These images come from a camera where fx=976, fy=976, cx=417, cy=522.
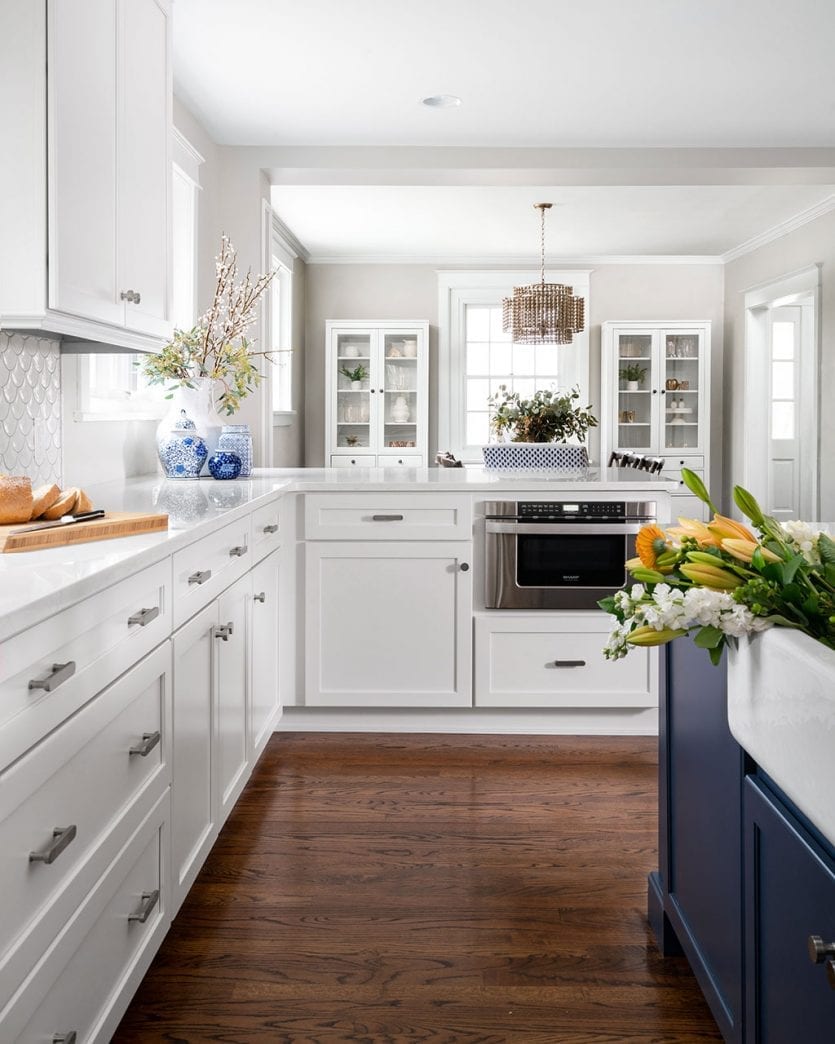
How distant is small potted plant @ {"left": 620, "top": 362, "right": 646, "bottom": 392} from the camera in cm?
813

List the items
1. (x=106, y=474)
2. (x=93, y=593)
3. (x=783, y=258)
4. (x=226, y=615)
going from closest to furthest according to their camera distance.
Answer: (x=93, y=593) → (x=226, y=615) → (x=106, y=474) → (x=783, y=258)

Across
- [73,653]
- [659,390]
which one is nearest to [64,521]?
[73,653]

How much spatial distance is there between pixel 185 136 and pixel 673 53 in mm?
1870

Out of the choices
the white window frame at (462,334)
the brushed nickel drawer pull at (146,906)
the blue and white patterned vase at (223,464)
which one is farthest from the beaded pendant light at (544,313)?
the brushed nickel drawer pull at (146,906)

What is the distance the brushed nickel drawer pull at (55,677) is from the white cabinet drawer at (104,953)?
1.13 feet

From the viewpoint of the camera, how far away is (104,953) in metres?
1.49

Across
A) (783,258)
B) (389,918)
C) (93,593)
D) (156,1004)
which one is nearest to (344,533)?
(389,918)

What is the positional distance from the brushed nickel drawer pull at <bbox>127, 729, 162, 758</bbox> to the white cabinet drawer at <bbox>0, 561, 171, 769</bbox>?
0.49 feet

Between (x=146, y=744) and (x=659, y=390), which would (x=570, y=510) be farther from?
(x=659, y=390)

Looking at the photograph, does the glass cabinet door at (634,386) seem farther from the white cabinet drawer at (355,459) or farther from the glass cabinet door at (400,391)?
the white cabinet drawer at (355,459)

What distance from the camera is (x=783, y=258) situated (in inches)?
277

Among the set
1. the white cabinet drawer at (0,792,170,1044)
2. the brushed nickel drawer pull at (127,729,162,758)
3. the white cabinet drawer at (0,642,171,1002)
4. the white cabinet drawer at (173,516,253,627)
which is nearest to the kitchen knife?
the white cabinet drawer at (173,516,253,627)

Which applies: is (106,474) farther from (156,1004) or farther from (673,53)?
(673,53)

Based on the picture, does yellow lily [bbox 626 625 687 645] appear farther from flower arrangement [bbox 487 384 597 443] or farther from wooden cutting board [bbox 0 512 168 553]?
flower arrangement [bbox 487 384 597 443]
